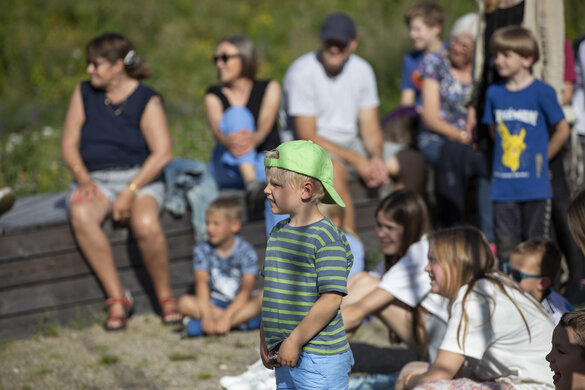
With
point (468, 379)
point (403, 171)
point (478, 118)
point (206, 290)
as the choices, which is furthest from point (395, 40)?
point (468, 379)

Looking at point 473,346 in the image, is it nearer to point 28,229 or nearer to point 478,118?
point 478,118

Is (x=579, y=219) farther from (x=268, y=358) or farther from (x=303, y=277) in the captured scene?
(x=268, y=358)

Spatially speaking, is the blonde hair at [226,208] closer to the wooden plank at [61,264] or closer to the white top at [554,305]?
the wooden plank at [61,264]

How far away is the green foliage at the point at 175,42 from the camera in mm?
8555

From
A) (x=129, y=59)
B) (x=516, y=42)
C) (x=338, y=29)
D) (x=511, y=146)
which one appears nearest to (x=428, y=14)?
(x=338, y=29)

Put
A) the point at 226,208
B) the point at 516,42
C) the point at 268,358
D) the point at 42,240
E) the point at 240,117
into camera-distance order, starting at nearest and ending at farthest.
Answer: the point at 268,358 → the point at 516,42 → the point at 226,208 → the point at 42,240 → the point at 240,117

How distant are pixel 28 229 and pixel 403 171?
2579 millimetres

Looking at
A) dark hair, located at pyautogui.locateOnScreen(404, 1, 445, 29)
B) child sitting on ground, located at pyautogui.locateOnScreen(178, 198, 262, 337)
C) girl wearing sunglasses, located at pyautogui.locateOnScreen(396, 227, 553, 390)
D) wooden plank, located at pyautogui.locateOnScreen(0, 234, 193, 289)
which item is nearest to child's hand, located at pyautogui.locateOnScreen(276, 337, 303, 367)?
girl wearing sunglasses, located at pyautogui.locateOnScreen(396, 227, 553, 390)

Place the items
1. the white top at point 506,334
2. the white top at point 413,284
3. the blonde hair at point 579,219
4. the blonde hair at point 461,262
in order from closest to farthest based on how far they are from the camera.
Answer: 1. the blonde hair at point 579,219
2. the white top at point 506,334
3. the blonde hair at point 461,262
4. the white top at point 413,284

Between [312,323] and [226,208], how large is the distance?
2.28 metres

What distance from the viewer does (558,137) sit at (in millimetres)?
4461

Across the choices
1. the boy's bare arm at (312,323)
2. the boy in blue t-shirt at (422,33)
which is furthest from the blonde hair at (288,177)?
the boy in blue t-shirt at (422,33)

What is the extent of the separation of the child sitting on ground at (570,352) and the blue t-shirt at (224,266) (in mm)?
2518

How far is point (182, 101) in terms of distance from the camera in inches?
387
